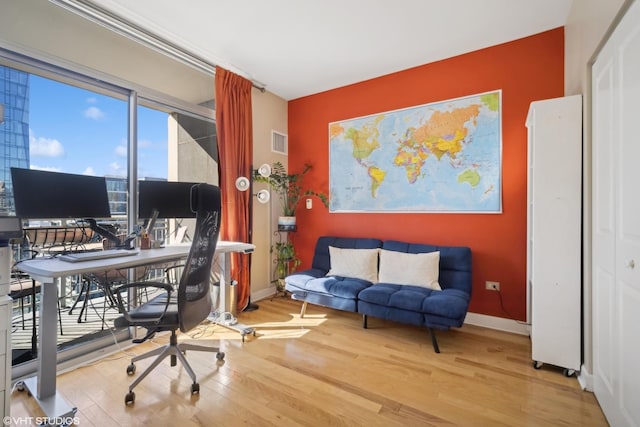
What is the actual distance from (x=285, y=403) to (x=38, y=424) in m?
1.30

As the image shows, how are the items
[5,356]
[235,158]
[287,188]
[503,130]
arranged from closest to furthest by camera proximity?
[5,356] < [503,130] < [235,158] < [287,188]

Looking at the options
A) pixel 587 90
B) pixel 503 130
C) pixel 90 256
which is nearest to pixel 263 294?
pixel 90 256

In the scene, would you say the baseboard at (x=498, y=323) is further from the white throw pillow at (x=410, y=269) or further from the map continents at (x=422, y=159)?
the map continents at (x=422, y=159)

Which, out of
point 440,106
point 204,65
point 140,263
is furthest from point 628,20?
point 204,65

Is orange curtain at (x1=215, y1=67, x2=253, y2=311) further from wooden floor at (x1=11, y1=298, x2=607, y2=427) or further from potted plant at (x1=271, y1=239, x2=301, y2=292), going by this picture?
wooden floor at (x1=11, y1=298, x2=607, y2=427)

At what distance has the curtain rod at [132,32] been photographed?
2.02 meters

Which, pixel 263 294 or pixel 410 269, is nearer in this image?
pixel 410 269

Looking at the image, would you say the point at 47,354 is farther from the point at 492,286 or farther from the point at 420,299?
the point at 492,286

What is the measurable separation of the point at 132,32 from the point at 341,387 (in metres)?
3.19

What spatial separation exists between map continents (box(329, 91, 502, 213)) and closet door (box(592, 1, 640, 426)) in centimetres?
103

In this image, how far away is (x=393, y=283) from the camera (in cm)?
277

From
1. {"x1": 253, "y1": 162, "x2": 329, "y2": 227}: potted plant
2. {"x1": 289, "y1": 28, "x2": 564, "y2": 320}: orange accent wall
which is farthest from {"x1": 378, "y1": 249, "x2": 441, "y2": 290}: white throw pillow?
{"x1": 253, "y1": 162, "x2": 329, "y2": 227}: potted plant

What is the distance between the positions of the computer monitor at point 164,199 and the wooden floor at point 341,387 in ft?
3.74

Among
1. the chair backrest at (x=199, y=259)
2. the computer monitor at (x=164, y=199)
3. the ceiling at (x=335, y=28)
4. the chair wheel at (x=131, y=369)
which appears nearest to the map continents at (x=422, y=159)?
the ceiling at (x=335, y=28)
